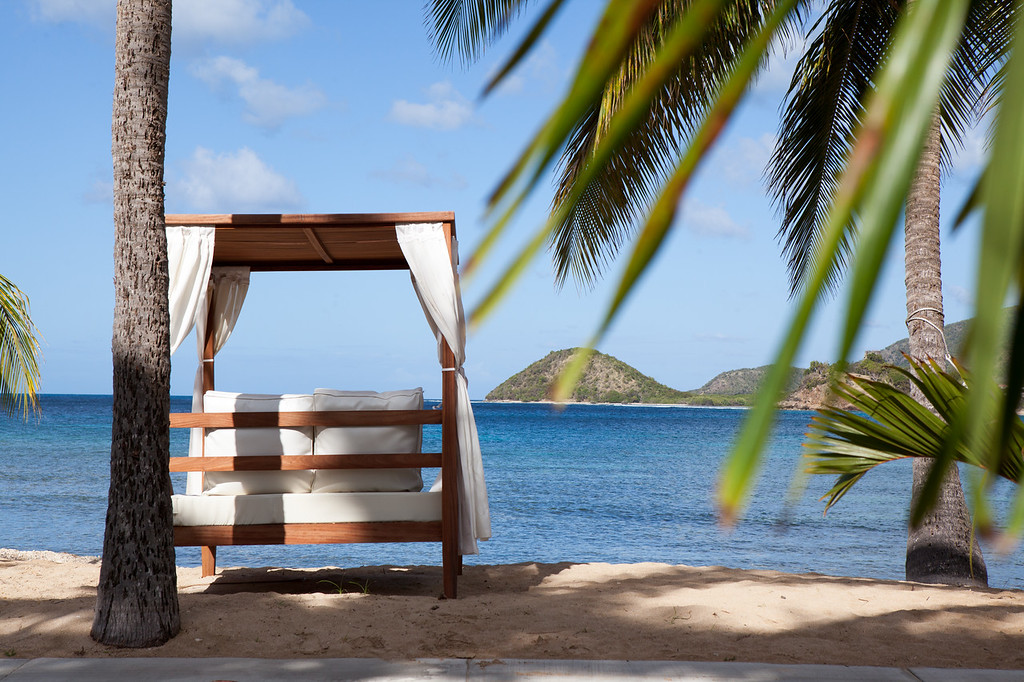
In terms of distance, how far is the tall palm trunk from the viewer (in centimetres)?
333

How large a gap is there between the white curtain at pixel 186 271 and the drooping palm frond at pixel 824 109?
3963mm

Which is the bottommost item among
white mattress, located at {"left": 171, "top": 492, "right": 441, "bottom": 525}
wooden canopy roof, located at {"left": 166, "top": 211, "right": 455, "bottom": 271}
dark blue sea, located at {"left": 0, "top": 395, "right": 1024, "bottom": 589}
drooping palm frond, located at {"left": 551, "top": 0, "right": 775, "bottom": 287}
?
dark blue sea, located at {"left": 0, "top": 395, "right": 1024, "bottom": 589}

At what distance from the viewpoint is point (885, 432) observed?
2.44 metres

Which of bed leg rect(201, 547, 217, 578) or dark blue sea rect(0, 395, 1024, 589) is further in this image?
dark blue sea rect(0, 395, 1024, 589)

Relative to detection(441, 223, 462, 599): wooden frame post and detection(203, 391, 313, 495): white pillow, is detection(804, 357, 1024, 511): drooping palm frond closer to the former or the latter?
detection(441, 223, 462, 599): wooden frame post

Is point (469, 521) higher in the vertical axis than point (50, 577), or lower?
higher

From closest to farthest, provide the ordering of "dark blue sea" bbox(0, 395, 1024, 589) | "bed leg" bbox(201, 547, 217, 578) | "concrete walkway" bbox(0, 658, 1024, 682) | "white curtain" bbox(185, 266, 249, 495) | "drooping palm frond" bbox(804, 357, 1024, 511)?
"drooping palm frond" bbox(804, 357, 1024, 511) → "concrete walkway" bbox(0, 658, 1024, 682) → "bed leg" bbox(201, 547, 217, 578) → "white curtain" bbox(185, 266, 249, 495) → "dark blue sea" bbox(0, 395, 1024, 589)

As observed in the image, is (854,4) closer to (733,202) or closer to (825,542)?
(733,202)

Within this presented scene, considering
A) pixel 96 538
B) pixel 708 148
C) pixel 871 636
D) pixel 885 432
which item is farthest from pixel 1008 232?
pixel 96 538

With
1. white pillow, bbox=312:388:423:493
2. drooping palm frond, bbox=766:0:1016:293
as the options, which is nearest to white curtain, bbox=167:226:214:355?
white pillow, bbox=312:388:423:493

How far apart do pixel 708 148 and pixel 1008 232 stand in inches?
4.0

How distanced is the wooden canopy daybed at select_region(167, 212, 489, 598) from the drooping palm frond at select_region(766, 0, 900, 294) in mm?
2672

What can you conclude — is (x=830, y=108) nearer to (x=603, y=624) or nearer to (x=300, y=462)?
(x=603, y=624)

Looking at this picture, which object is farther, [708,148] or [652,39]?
[652,39]
